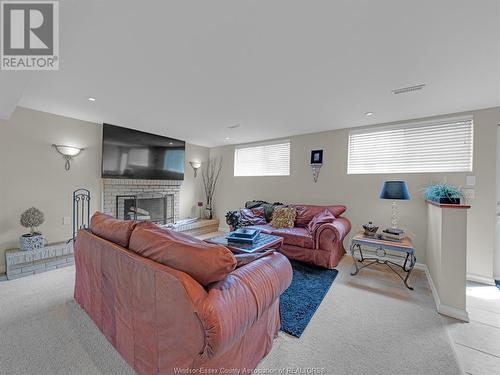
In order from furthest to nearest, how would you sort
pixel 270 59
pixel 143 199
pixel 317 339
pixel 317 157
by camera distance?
pixel 143 199
pixel 317 157
pixel 270 59
pixel 317 339

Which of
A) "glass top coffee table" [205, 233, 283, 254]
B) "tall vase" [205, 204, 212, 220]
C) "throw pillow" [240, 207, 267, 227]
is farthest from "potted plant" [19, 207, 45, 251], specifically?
"tall vase" [205, 204, 212, 220]

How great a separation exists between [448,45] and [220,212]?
16.6ft

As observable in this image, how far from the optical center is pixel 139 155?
428 cm

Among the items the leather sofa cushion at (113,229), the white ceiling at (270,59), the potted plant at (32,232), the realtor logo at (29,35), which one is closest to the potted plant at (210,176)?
the white ceiling at (270,59)

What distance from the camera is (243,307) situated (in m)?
1.06

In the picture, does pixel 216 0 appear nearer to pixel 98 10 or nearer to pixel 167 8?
pixel 167 8

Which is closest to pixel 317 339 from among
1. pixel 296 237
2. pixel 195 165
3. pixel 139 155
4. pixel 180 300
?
pixel 180 300

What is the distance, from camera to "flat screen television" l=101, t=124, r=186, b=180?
3854 mm

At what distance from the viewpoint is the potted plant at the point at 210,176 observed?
5.80 metres

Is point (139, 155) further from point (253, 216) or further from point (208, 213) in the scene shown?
point (253, 216)

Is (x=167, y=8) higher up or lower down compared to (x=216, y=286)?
higher up

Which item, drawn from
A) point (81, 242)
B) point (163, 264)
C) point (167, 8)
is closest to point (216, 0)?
point (167, 8)

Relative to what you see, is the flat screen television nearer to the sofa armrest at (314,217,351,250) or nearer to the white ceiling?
the white ceiling

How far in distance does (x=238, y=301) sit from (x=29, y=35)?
7.86 ft
